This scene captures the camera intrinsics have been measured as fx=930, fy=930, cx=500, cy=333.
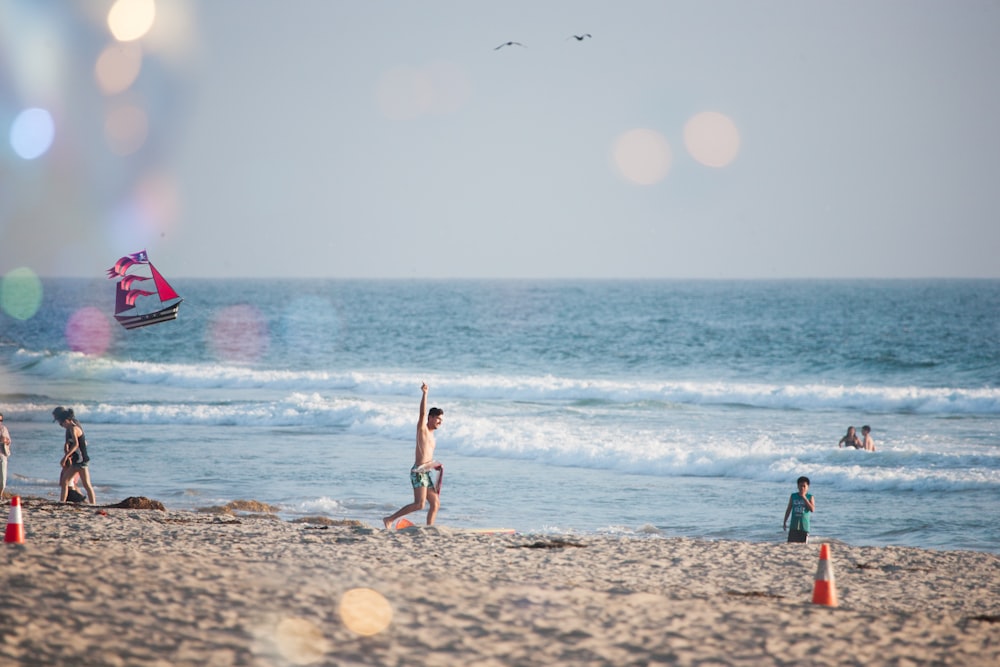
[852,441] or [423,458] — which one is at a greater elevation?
[423,458]

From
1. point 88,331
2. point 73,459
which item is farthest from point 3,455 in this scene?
point 88,331

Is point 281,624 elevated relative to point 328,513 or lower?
elevated

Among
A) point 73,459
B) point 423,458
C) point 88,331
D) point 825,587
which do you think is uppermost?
point 423,458

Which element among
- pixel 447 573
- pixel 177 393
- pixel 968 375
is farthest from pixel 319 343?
pixel 447 573

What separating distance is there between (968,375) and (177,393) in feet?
105

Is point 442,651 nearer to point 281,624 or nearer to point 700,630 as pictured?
point 281,624

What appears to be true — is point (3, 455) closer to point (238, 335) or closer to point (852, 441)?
point (852, 441)

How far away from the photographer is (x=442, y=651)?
6.62 metres

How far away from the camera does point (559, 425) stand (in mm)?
26438

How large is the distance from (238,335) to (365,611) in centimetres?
6227

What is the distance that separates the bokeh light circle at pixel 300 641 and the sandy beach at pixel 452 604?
19mm

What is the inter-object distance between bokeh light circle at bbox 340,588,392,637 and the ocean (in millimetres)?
6417

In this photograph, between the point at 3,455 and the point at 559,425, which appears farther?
the point at 559,425

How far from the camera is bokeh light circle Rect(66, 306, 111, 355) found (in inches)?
2293
